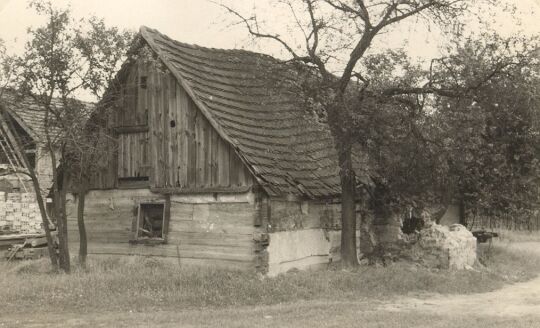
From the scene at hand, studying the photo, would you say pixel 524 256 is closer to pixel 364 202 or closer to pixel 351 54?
pixel 364 202

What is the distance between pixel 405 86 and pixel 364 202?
421cm

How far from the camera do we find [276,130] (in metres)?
16.3

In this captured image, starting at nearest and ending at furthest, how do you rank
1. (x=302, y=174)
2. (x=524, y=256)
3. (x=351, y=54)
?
(x=351, y=54)
(x=302, y=174)
(x=524, y=256)

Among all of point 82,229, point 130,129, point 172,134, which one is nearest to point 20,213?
point 82,229

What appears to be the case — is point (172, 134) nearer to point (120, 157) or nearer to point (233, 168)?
point (120, 157)

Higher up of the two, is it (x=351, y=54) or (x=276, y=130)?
(x=351, y=54)

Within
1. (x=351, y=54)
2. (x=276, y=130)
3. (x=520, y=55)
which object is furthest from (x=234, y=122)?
(x=520, y=55)

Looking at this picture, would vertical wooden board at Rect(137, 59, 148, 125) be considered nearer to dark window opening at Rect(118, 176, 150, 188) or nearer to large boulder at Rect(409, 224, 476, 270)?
dark window opening at Rect(118, 176, 150, 188)

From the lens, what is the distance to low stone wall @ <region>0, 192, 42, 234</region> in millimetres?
22125

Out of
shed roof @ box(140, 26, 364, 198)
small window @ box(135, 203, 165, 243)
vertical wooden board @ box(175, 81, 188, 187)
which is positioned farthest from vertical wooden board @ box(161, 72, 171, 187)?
small window @ box(135, 203, 165, 243)

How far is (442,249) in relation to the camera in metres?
16.2

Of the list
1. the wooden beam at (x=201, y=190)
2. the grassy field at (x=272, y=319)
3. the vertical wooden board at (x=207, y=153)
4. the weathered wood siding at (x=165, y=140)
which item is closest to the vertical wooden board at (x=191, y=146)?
the weathered wood siding at (x=165, y=140)

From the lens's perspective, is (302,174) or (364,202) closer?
(302,174)

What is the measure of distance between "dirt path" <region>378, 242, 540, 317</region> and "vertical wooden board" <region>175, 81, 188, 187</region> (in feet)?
19.3
